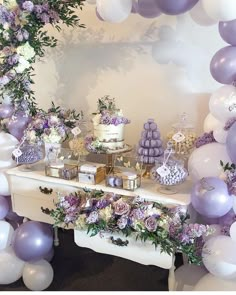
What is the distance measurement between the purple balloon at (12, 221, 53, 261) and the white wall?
833 mm

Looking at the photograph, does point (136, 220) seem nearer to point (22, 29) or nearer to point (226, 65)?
point (226, 65)

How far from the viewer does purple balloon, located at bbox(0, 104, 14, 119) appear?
2.14 m

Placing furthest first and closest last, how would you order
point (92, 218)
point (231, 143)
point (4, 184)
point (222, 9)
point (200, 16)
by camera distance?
point (4, 184) < point (200, 16) < point (92, 218) < point (231, 143) < point (222, 9)

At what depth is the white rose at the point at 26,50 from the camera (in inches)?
75.6

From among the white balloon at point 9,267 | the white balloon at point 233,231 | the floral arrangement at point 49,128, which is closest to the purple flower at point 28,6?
the floral arrangement at point 49,128

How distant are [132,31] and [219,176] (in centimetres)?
112

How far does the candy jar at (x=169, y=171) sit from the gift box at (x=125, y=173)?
10 cm

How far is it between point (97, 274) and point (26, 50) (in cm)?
146

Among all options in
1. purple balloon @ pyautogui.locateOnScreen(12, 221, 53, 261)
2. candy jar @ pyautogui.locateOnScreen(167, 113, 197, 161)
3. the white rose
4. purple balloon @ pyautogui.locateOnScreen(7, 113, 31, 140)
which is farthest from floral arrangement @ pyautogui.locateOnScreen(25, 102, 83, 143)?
candy jar @ pyautogui.locateOnScreen(167, 113, 197, 161)

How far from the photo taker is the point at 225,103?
1543 mm

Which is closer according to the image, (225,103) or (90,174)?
(225,103)

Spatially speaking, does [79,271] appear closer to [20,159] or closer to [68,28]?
[20,159]

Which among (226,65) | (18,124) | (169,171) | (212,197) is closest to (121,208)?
(169,171)

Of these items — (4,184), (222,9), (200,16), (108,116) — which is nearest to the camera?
(222,9)
